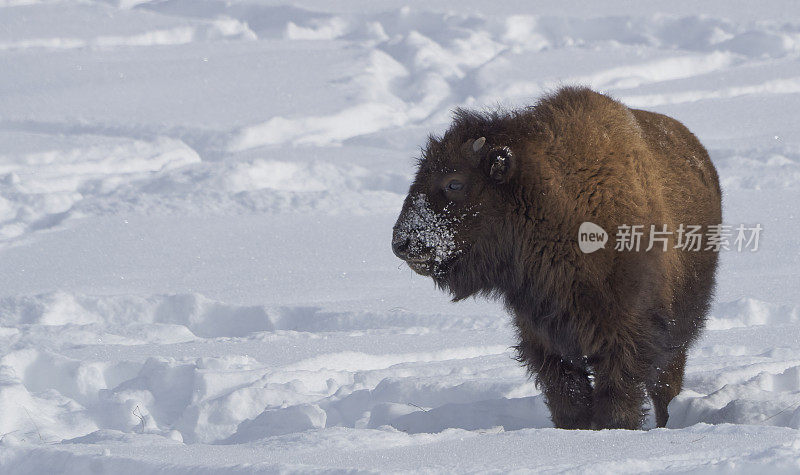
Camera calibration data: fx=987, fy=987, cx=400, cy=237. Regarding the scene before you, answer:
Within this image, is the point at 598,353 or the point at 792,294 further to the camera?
the point at 792,294

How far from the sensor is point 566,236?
383 cm

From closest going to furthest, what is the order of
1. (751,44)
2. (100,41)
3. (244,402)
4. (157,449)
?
(157,449) < (244,402) < (751,44) < (100,41)

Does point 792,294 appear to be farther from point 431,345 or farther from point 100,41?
point 100,41

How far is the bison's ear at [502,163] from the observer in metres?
3.85

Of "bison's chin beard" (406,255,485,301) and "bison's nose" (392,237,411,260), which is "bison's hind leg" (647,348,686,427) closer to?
"bison's chin beard" (406,255,485,301)

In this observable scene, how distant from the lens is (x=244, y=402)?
15.4 ft

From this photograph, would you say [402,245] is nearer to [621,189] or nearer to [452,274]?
[452,274]

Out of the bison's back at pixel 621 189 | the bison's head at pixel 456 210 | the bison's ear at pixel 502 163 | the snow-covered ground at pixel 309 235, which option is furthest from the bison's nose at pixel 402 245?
the snow-covered ground at pixel 309 235

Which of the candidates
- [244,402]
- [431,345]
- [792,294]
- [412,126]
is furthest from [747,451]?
[412,126]

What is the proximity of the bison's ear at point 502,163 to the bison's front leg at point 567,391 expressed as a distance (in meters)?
0.84

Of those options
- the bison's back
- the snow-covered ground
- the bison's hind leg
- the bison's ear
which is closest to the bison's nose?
the bison's ear

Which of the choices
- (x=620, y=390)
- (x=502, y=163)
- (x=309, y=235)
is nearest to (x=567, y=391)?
(x=620, y=390)

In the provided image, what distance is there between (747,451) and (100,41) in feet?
44.3

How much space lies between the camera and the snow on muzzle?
3.90 metres
